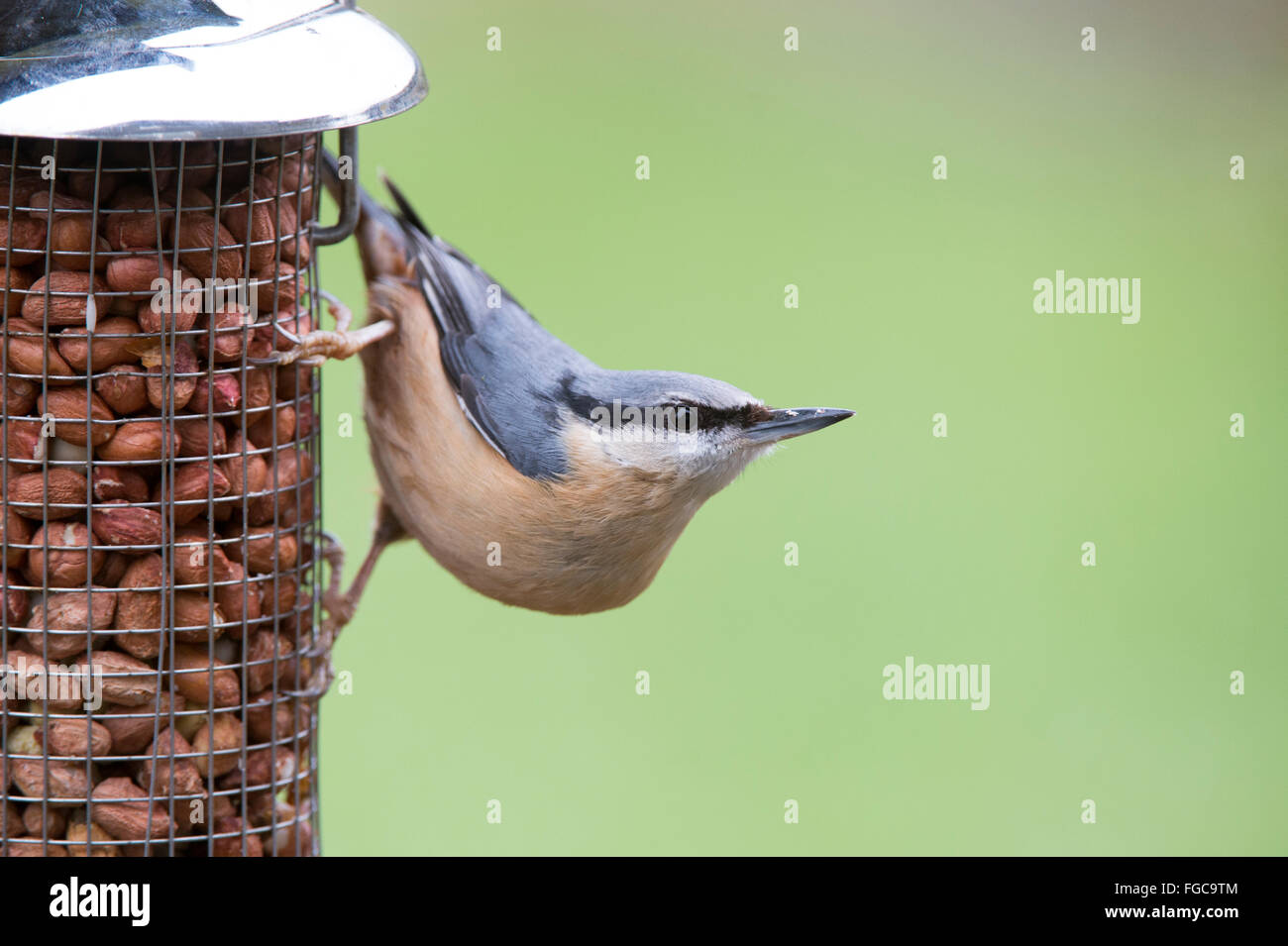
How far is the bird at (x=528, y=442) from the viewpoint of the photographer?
3.88 m

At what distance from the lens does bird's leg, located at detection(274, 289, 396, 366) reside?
3549 mm

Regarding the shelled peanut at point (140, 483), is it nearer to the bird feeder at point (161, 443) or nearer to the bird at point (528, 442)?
the bird feeder at point (161, 443)

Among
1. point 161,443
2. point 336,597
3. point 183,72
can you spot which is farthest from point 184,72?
point 336,597

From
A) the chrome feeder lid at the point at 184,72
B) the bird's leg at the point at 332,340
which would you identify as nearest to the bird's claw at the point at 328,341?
the bird's leg at the point at 332,340

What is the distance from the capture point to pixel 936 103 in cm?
1241

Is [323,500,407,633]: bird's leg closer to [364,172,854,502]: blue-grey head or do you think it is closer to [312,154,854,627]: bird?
[312,154,854,627]: bird

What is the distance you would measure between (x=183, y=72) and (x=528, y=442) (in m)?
1.33

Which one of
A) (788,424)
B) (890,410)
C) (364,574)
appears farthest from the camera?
(890,410)

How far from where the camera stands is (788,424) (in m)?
3.85

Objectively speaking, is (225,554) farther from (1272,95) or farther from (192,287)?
(1272,95)

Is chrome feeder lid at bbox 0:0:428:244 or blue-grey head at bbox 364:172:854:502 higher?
chrome feeder lid at bbox 0:0:428:244

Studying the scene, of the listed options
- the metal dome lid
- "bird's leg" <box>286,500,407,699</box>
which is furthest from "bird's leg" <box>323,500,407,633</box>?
the metal dome lid

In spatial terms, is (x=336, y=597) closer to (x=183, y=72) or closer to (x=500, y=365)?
(x=500, y=365)

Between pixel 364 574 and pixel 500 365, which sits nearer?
pixel 500 365
